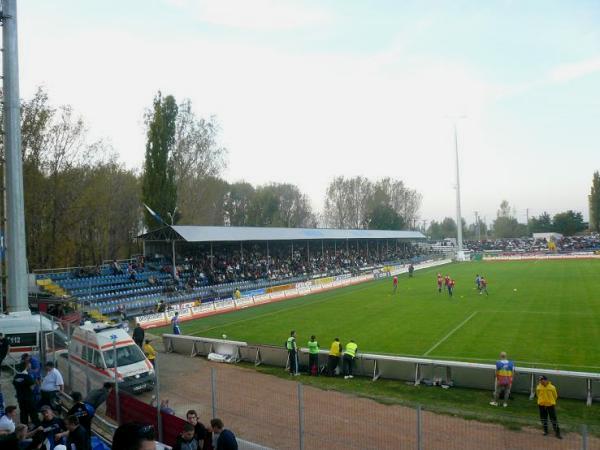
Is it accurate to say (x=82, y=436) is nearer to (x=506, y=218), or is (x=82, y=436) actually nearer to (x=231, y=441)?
(x=231, y=441)

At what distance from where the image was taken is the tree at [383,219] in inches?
4269

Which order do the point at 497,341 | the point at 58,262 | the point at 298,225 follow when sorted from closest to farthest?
the point at 497,341 → the point at 58,262 → the point at 298,225

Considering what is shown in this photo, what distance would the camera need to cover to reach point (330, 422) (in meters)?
12.3

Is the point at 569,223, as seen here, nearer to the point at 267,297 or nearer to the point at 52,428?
the point at 267,297

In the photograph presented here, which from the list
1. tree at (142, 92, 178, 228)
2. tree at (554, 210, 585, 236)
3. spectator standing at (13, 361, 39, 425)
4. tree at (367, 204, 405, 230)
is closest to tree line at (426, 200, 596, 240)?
tree at (554, 210, 585, 236)

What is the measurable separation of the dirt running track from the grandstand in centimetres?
1712

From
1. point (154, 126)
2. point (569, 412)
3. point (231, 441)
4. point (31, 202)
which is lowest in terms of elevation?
point (569, 412)

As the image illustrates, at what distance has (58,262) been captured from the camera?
42.6 meters

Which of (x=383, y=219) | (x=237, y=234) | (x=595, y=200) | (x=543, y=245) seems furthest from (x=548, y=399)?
(x=595, y=200)

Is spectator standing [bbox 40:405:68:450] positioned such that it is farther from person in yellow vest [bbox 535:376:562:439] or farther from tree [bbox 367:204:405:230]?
tree [bbox 367:204:405:230]

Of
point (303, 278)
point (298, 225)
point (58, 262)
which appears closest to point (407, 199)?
point (298, 225)

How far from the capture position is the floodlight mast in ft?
62.3

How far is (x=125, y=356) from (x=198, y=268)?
31283mm

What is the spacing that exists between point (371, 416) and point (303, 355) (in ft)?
18.9
